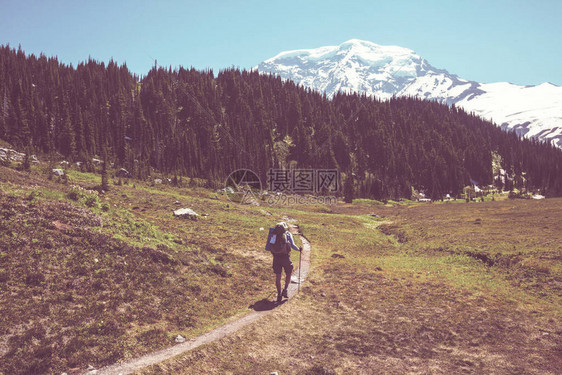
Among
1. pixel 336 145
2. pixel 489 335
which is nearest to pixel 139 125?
pixel 336 145

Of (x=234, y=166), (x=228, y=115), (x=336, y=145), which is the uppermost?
(x=228, y=115)

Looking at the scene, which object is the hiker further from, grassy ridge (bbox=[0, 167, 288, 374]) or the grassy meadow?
grassy ridge (bbox=[0, 167, 288, 374])

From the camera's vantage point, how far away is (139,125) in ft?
468

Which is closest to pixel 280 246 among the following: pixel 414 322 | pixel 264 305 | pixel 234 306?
pixel 264 305

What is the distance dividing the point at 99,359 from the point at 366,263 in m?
19.3

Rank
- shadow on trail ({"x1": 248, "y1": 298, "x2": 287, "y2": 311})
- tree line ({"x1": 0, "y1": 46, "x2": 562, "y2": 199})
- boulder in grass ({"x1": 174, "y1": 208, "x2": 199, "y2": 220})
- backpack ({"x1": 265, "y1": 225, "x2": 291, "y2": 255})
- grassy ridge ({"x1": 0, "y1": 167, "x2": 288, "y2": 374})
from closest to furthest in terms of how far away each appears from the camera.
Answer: grassy ridge ({"x1": 0, "y1": 167, "x2": 288, "y2": 374}) → shadow on trail ({"x1": 248, "y1": 298, "x2": 287, "y2": 311}) → backpack ({"x1": 265, "y1": 225, "x2": 291, "y2": 255}) → boulder in grass ({"x1": 174, "y1": 208, "x2": 199, "y2": 220}) → tree line ({"x1": 0, "y1": 46, "x2": 562, "y2": 199})

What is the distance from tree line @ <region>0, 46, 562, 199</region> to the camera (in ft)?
384

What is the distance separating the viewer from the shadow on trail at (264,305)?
531 inches

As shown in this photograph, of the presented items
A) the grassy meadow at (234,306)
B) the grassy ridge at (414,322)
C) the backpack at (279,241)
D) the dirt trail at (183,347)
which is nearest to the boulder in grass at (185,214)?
the grassy meadow at (234,306)

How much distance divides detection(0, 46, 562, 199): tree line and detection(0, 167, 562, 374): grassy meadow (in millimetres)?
93730

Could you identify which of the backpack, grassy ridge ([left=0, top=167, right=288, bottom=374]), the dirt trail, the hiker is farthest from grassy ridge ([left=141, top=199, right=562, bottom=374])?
the backpack

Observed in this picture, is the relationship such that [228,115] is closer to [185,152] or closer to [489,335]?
[185,152]

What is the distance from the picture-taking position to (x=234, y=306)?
44.6ft

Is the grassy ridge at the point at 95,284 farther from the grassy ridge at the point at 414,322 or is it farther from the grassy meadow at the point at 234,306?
the grassy ridge at the point at 414,322
